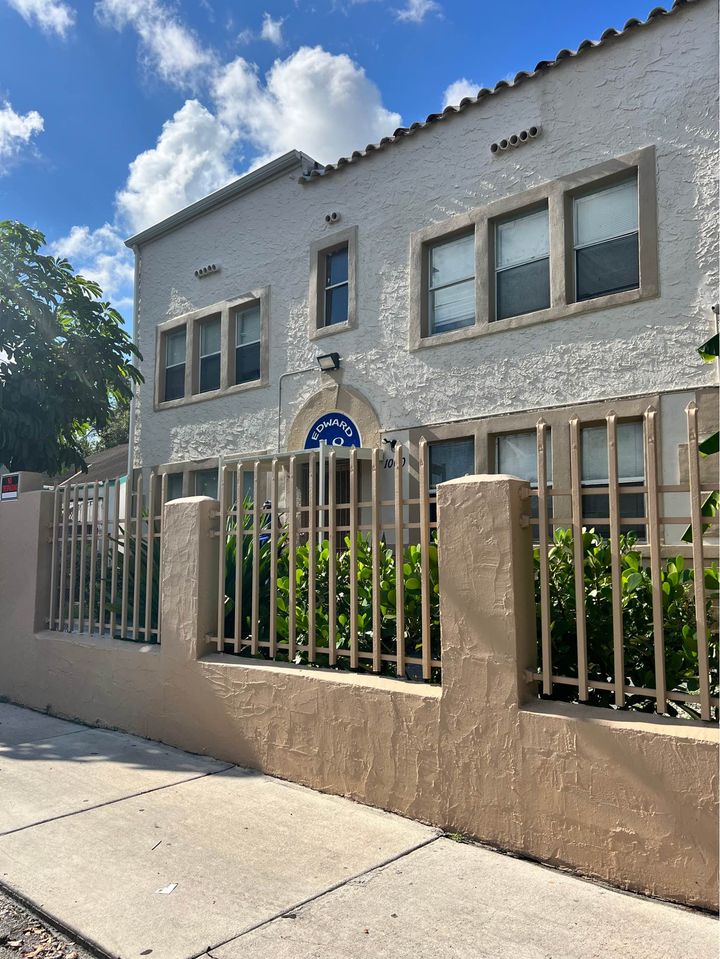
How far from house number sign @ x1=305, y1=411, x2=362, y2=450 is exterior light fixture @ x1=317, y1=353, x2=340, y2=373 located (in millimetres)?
659

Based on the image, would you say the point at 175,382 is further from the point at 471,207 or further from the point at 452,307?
the point at 471,207

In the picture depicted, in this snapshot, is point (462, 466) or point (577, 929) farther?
point (462, 466)

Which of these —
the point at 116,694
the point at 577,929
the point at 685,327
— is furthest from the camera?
the point at 685,327

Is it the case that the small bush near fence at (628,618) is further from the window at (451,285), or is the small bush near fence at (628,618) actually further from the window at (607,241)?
the window at (451,285)

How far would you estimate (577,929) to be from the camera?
2979mm

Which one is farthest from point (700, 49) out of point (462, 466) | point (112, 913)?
point (112, 913)

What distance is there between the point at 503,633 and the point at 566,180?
7061 mm

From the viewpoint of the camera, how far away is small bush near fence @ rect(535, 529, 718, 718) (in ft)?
11.6

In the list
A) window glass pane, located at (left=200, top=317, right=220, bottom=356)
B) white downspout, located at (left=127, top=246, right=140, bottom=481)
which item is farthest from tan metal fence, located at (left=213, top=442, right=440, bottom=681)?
white downspout, located at (left=127, top=246, right=140, bottom=481)

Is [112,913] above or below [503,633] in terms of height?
below

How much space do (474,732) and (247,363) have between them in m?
9.79

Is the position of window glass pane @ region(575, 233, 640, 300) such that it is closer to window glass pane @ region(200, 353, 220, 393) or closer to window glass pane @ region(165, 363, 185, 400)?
window glass pane @ region(200, 353, 220, 393)

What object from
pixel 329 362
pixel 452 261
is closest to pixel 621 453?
pixel 452 261

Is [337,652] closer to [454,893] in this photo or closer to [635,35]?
[454,893]
